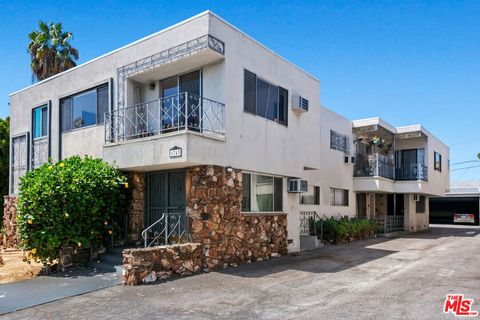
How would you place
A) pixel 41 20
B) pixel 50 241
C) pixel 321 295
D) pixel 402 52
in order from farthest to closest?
pixel 41 20 < pixel 402 52 < pixel 50 241 < pixel 321 295

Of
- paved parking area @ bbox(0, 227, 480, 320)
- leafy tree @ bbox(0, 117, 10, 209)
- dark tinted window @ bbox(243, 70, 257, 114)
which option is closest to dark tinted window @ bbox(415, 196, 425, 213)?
paved parking area @ bbox(0, 227, 480, 320)

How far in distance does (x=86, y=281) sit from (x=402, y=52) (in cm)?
1373

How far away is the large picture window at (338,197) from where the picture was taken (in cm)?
2092

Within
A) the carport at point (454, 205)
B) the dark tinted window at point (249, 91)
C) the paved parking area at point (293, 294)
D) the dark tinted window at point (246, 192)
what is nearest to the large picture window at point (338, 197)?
the paved parking area at point (293, 294)

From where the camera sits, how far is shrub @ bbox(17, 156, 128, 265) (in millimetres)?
10758

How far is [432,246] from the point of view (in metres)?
17.3

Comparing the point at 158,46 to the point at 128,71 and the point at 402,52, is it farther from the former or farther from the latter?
the point at 402,52

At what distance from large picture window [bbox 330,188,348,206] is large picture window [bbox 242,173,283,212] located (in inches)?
298

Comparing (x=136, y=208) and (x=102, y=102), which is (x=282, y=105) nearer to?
(x=136, y=208)

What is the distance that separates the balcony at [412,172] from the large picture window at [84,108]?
18324 millimetres

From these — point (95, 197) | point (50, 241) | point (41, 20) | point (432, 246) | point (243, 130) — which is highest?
point (41, 20)

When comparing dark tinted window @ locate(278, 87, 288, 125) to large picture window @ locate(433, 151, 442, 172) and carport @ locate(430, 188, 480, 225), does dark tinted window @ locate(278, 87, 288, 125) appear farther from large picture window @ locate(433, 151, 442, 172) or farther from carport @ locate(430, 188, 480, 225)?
carport @ locate(430, 188, 480, 225)

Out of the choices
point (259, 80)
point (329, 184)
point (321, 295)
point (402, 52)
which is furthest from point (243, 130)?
point (329, 184)

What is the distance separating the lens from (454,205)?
39.1 meters
